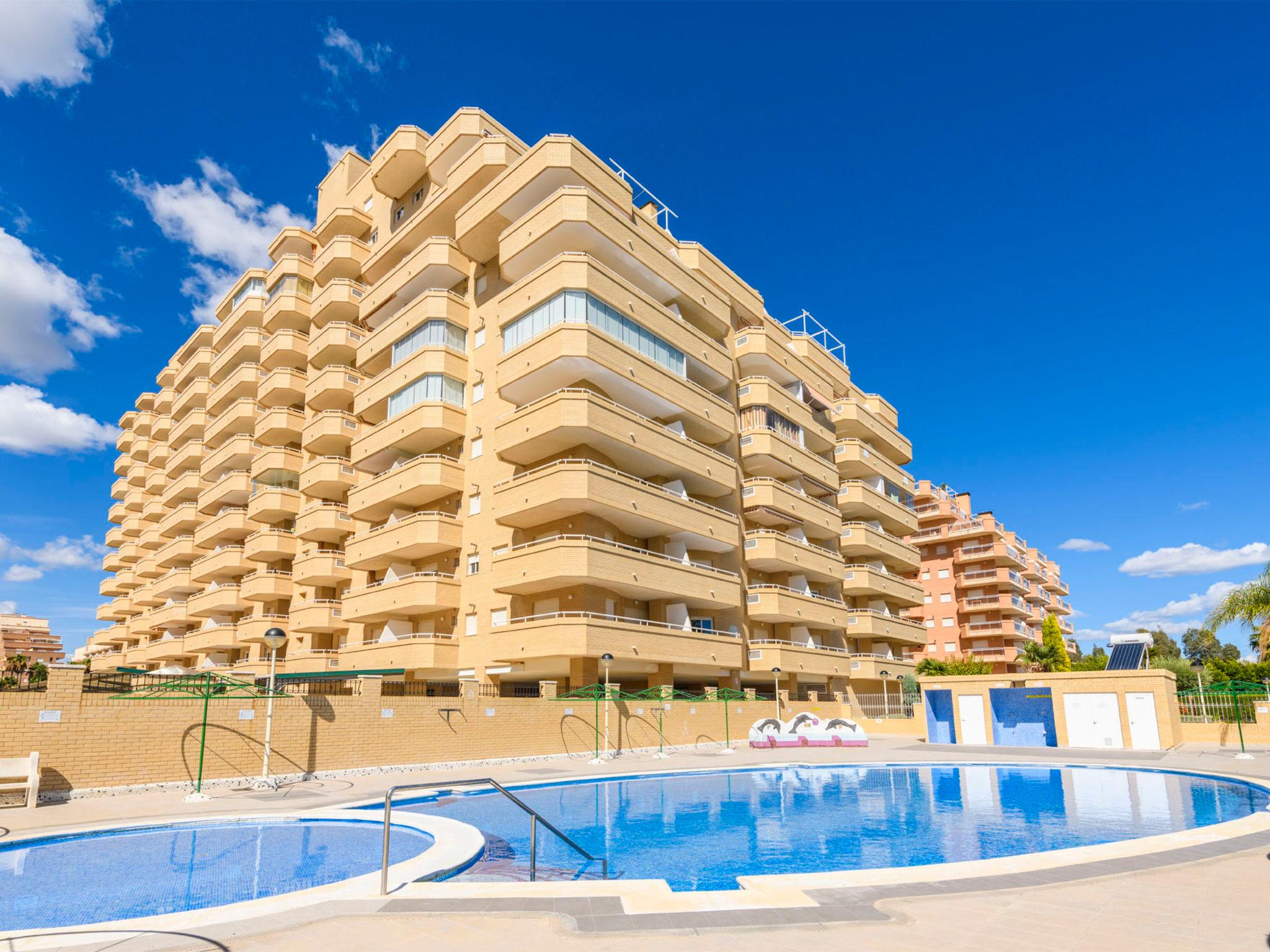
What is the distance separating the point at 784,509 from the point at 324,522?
84.0 ft

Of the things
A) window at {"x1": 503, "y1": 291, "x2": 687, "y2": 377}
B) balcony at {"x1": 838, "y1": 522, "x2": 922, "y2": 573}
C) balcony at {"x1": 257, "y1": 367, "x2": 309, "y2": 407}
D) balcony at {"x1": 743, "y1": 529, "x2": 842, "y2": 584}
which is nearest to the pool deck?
window at {"x1": 503, "y1": 291, "x2": 687, "y2": 377}

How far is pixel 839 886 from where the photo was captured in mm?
8398

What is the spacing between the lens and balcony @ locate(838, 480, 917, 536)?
53.8 m

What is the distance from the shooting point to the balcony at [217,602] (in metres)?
50.7

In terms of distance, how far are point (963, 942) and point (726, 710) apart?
27617 mm

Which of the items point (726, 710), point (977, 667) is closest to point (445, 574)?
point (726, 710)

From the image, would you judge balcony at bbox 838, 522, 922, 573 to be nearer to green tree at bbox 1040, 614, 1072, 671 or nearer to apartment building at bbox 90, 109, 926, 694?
apartment building at bbox 90, 109, 926, 694

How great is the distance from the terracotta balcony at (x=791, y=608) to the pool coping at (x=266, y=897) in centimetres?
2923

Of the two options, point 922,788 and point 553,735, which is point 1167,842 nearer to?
point 922,788

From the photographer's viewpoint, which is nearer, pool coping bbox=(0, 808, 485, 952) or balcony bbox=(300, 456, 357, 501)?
pool coping bbox=(0, 808, 485, 952)

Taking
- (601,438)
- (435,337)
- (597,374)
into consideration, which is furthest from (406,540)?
(597,374)

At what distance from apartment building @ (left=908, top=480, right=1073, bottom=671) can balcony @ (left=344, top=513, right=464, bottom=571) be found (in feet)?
160

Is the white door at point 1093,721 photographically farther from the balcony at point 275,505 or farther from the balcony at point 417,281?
the balcony at point 275,505

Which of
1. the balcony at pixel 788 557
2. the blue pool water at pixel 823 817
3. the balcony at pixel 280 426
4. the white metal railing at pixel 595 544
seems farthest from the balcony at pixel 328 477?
the blue pool water at pixel 823 817
